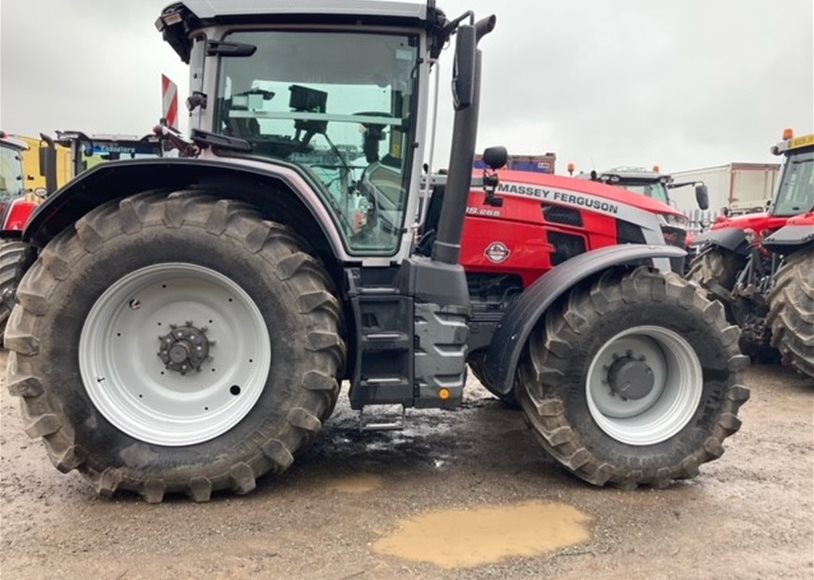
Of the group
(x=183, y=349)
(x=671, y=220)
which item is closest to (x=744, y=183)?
(x=671, y=220)

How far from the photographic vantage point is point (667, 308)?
3.72 metres

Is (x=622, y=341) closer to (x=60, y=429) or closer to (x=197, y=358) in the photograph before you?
(x=197, y=358)

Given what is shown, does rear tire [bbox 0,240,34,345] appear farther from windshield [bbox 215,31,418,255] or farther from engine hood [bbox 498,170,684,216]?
engine hood [bbox 498,170,684,216]

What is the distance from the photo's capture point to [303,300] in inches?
130

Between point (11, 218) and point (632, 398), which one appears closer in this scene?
point (632, 398)

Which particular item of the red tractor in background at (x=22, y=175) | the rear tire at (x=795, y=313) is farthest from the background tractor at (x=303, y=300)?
the rear tire at (x=795, y=313)

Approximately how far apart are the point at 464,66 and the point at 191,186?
5.03ft

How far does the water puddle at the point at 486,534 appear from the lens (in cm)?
293

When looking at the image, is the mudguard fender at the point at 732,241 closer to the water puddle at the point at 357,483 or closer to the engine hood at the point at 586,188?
the engine hood at the point at 586,188

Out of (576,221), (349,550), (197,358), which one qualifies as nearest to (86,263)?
(197,358)

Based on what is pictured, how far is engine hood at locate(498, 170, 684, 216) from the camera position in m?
4.30

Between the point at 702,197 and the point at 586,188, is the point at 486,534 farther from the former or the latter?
the point at 702,197

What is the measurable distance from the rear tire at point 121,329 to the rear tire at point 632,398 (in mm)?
1181

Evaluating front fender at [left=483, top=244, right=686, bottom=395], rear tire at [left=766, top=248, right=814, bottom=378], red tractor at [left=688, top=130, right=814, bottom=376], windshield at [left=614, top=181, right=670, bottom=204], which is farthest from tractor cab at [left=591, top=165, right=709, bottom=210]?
front fender at [left=483, top=244, right=686, bottom=395]
